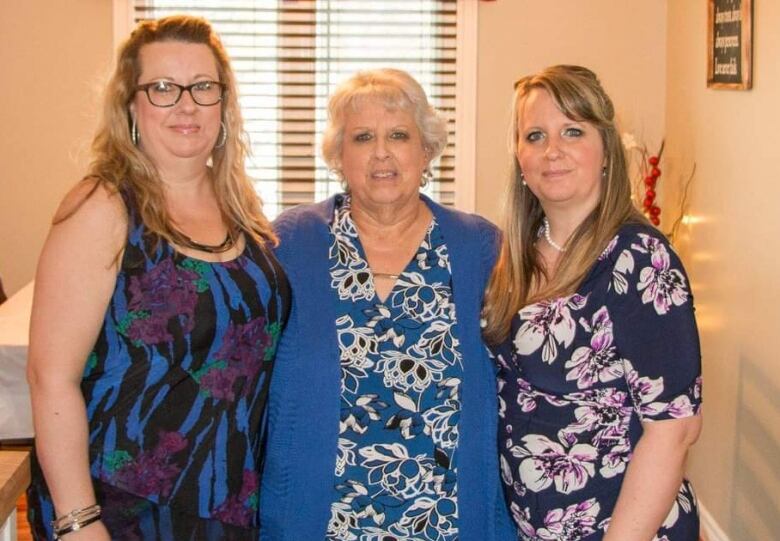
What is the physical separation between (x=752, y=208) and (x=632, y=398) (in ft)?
5.01

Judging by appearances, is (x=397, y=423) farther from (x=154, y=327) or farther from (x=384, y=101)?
(x=384, y=101)

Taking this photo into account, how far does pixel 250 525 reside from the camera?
2064 mm

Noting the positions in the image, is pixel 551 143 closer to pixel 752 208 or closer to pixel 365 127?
pixel 365 127

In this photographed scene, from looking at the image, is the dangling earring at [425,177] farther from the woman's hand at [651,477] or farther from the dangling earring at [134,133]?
the woman's hand at [651,477]

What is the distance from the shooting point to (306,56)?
187 inches

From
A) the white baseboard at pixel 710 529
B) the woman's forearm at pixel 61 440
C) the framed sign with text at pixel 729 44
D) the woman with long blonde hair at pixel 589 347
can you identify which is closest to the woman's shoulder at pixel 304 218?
the woman with long blonde hair at pixel 589 347

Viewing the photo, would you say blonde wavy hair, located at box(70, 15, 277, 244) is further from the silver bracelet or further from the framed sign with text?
the framed sign with text

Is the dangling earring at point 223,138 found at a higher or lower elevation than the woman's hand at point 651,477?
higher

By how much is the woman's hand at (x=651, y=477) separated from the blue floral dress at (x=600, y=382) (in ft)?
0.09

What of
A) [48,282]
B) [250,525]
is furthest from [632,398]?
[48,282]

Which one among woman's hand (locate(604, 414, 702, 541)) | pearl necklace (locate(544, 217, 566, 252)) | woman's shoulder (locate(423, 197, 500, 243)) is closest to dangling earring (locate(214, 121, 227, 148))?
woman's shoulder (locate(423, 197, 500, 243))

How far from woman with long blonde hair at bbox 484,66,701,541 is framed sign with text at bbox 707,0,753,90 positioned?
141 centimetres

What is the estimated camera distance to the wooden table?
4.80 feet

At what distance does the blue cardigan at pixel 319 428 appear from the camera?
7.18ft
